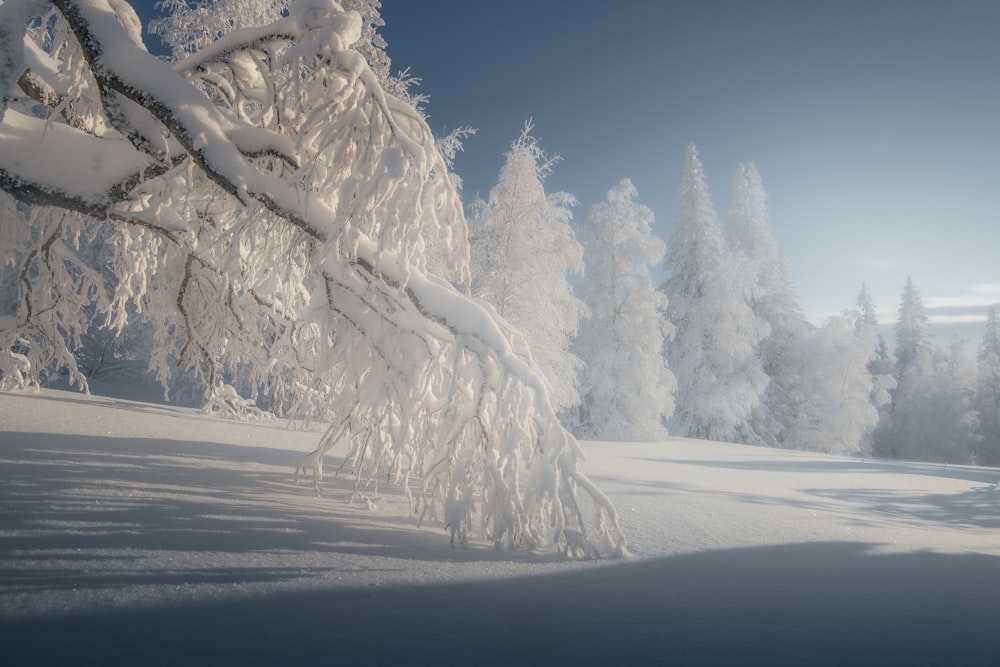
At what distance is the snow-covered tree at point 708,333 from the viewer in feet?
Result: 63.5

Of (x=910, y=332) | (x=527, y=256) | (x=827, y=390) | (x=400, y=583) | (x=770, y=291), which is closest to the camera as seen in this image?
(x=400, y=583)

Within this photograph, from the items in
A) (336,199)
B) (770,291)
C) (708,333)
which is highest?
(770,291)

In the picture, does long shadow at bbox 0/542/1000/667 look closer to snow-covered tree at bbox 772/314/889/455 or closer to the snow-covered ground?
the snow-covered ground

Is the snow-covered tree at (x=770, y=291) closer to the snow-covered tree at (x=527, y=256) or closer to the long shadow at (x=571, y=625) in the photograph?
the snow-covered tree at (x=527, y=256)

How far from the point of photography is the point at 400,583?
2316mm

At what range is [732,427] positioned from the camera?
65.0 ft

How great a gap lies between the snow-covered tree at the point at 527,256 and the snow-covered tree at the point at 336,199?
8.57 metres

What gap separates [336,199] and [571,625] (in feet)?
10.4

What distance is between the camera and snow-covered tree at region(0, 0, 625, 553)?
3055mm

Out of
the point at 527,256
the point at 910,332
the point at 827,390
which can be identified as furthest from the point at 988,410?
the point at 527,256

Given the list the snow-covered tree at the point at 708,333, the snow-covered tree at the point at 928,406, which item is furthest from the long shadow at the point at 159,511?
the snow-covered tree at the point at 928,406

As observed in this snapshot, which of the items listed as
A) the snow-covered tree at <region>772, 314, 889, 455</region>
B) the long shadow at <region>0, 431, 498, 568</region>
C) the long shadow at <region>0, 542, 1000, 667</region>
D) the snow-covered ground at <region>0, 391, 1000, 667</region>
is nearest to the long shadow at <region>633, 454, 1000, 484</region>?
the snow-covered ground at <region>0, 391, 1000, 667</region>

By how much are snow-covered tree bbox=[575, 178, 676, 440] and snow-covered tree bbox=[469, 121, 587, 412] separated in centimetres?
366

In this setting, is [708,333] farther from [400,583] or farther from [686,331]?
[400,583]
